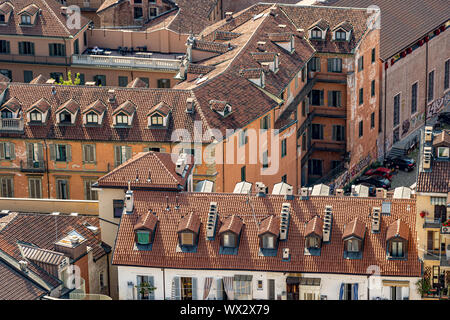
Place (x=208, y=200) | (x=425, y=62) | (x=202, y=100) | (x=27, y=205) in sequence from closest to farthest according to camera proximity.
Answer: (x=208, y=200) < (x=27, y=205) < (x=202, y=100) < (x=425, y=62)

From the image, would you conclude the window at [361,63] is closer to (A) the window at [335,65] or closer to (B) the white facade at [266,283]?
(A) the window at [335,65]

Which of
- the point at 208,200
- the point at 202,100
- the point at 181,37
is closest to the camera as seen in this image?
the point at 208,200

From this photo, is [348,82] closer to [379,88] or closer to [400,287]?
[379,88]

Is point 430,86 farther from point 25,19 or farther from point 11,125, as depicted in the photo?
point 11,125

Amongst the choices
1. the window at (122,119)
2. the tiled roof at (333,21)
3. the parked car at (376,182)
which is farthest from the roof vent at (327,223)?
the tiled roof at (333,21)

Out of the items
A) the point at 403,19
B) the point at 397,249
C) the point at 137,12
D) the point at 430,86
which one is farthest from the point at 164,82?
the point at 397,249

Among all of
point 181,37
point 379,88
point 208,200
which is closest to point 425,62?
point 379,88
